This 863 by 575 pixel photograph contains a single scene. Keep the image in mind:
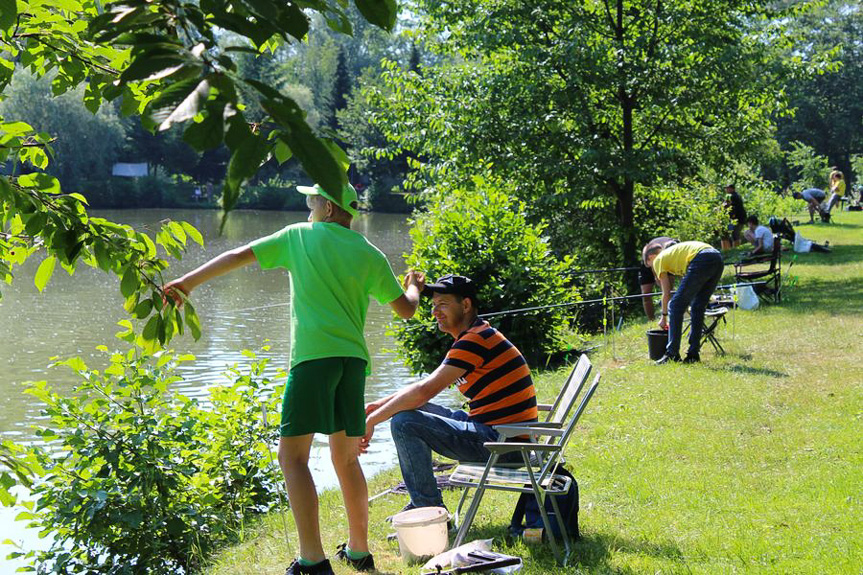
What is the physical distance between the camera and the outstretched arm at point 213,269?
4.19 meters

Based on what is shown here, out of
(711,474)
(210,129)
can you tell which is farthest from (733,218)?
(210,129)

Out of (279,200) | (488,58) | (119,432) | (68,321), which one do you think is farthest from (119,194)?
(119,432)

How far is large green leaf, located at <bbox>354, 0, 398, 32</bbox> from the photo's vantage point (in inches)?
89.5

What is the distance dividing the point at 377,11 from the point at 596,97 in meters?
15.2

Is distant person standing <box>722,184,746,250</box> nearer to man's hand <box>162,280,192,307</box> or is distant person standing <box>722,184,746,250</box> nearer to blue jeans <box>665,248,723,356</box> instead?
blue jeans <box>665,248,723,356</box>

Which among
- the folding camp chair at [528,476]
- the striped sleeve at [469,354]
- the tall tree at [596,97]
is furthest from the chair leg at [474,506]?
the tall tree at [596,97]

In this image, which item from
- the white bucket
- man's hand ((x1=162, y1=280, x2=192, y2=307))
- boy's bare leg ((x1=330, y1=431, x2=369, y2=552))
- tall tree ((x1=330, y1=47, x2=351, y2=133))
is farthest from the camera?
tall tree ((x1=330, y1=47, x2=351, y2=133))

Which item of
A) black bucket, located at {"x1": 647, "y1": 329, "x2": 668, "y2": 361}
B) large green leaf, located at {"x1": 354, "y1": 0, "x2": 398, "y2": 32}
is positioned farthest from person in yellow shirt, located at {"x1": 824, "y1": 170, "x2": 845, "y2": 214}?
large green leaf, located at {"x1": 354, "y1": 0, "x2": 398, "y2": 32}

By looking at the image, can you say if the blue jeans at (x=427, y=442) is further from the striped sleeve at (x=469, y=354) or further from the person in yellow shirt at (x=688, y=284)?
the person in yellow shirt at (x=688, y=284)

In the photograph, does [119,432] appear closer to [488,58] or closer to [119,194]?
[488,58]

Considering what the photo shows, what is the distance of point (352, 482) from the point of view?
4.77 metres

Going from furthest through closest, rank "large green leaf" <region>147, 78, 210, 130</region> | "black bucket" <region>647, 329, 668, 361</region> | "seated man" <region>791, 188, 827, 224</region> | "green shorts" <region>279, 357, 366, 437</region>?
"seated man" <region>791, 188, 827, 224</region>, "black bucket" <region>647, 329, 668, 361</region>, "green shorts" <region>279, 357, 366, 437</region>, "large green leaf" <region>147, 78, 210, 130</region>

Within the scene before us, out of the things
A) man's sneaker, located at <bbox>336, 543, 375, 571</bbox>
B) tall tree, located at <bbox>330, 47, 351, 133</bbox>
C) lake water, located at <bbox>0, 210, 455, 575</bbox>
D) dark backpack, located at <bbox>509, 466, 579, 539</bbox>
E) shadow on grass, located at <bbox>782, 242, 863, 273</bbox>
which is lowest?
lake water, located at <bbox>0, 210, 455, 575</bbox>

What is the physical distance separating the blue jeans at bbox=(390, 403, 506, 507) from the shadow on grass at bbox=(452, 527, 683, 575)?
0.39 metres
